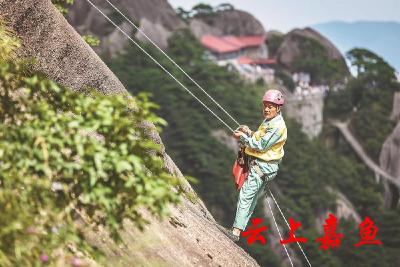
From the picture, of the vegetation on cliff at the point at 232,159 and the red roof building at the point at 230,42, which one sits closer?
the vegetation on cliff at the point at 232,159

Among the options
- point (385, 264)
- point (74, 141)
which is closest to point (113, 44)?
point (385, 264)

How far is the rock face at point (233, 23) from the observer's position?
72.1 meters

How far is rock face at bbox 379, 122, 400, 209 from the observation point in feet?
175

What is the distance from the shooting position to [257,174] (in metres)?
7.08

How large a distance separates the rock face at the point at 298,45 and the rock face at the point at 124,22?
1448 centimetres

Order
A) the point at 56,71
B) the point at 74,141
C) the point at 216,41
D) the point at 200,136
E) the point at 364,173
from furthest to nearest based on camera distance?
the point at 216,41 < the point at 364,173 < the point at 200,136 < the point at 56,71 < the point at 74,141

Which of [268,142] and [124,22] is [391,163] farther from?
[268,142]

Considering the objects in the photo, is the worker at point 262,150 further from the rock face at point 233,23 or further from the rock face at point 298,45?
the rock face at point 233,23

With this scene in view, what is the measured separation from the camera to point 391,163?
53.9m

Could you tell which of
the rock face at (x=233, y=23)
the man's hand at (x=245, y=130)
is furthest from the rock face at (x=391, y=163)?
the man's hand at (x=245, y=130)

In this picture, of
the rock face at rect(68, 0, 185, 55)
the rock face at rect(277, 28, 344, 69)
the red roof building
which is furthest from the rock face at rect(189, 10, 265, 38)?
the rock face at rect(68, 0, 185, 55)

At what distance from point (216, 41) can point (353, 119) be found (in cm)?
1908

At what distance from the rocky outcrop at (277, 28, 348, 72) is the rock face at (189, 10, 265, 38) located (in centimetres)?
585

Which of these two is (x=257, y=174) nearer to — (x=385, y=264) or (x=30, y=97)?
(x=30, y=97)
